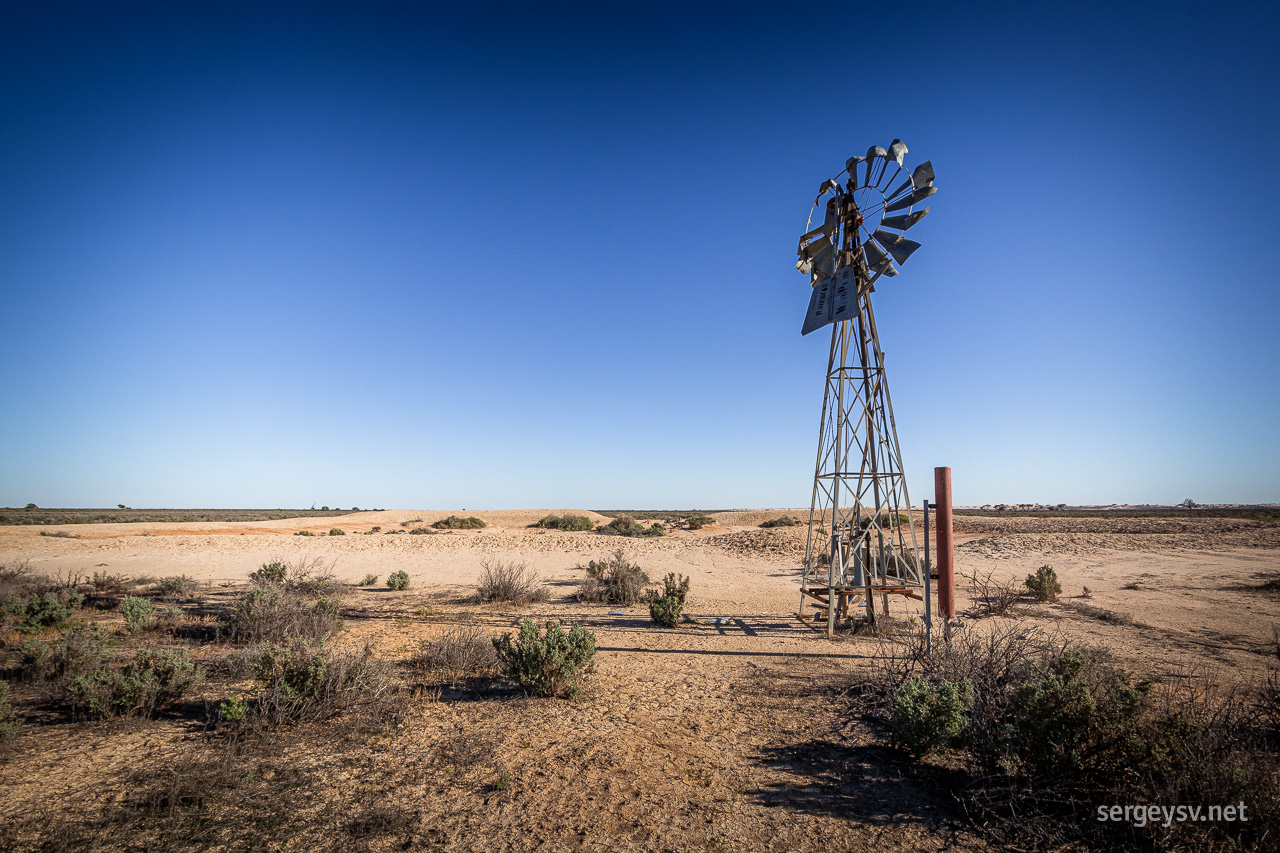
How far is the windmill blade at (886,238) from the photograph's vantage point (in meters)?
9.51

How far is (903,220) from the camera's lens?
31.0ft

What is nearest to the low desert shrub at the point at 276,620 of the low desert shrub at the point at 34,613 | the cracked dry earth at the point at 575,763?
the cracked dry earth at the point at 575,763

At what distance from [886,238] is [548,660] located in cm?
874

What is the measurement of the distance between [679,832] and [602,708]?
2.72 m

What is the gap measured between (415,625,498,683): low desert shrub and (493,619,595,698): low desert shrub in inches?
25.7

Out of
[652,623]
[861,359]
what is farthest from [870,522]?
[652,623]

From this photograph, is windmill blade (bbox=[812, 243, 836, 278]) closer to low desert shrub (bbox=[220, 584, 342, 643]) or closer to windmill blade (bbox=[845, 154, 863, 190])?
windmill blade (bbox=[845, 154, 863, 190])

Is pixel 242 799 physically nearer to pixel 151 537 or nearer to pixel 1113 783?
pixel 1113 783

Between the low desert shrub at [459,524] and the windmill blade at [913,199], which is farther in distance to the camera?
the low desert shrub at [459,524]

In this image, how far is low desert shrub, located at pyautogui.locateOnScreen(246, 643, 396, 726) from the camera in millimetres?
5723

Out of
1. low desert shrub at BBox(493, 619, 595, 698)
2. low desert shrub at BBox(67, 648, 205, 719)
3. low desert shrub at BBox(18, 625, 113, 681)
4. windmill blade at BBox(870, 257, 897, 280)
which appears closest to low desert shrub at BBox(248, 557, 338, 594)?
low desert shrub at BBox(18, 625, 113, 681)

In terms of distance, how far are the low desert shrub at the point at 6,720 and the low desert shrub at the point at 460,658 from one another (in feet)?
13.0

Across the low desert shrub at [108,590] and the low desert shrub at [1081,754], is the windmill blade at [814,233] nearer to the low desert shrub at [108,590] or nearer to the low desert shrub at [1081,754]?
the low desert shrub at [1081,754]

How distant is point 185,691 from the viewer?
6391mm
